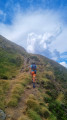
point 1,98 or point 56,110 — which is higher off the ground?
point 1,98

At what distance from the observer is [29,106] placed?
8.78 meters

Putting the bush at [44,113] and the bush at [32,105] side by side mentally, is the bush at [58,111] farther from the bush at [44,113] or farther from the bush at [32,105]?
the bush at [32,105]

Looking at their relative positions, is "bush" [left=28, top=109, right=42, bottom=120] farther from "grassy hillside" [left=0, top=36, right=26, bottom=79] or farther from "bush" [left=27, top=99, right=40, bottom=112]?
"grassy hillside" [left=0, top=36, right=26, bottom=79]

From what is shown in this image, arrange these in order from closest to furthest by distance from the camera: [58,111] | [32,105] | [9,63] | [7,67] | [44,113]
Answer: [44,113] < [32,105] < [58,111] < [7,67] < [9,63]

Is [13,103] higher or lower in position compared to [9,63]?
lower

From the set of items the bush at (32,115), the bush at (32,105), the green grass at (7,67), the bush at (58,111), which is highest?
the green grass at (7,67)

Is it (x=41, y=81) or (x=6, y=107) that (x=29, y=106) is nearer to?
(x=6, y=107)

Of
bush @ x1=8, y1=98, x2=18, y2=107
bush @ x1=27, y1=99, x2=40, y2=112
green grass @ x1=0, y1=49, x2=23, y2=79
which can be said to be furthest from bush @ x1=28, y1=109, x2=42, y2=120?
green grass @ x1=0, y1=49, x2=23, y2=79

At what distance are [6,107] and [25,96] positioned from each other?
3098 millimetres

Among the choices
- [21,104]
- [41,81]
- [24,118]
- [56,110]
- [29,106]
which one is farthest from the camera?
[41,81]

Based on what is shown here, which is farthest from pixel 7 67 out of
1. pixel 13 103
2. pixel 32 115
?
pixel 32 115

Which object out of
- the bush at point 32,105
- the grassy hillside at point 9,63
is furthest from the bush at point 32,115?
the grassy hillside at point 9,63

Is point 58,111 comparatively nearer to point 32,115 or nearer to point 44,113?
point 44,113

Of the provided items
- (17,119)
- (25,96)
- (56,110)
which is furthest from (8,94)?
(56,110)
